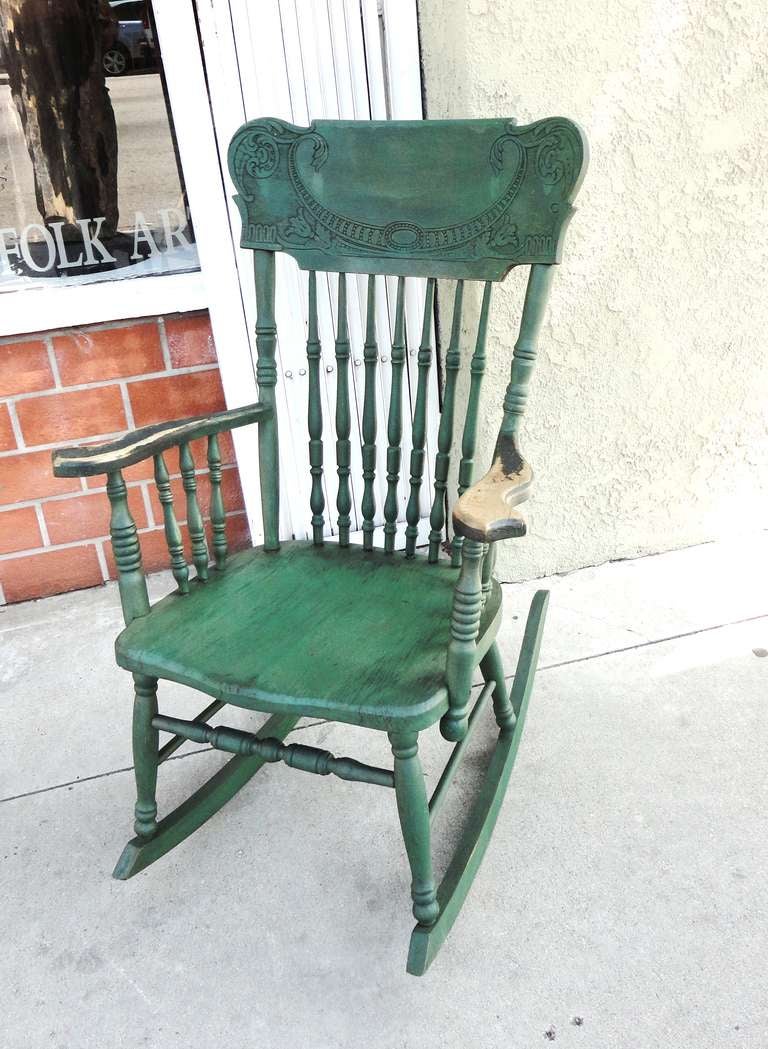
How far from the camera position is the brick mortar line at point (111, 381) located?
203cm

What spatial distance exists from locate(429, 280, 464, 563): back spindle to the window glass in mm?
956

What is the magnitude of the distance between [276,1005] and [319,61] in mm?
1759

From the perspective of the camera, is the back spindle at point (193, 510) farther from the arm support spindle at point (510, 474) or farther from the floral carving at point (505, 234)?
the floral carving at point (505, 234)

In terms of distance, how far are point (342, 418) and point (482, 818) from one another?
2.50ft

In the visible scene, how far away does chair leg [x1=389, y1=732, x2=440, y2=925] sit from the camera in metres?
1.15

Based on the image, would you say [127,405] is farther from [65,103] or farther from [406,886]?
[406,886]

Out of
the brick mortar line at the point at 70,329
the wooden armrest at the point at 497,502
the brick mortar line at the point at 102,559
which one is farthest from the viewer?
the brick mortar line at the point at 102,559

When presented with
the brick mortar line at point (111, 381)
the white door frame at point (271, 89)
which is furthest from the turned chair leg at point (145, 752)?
the brick mortar line at point (111, 381)

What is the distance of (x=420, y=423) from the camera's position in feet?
4.77

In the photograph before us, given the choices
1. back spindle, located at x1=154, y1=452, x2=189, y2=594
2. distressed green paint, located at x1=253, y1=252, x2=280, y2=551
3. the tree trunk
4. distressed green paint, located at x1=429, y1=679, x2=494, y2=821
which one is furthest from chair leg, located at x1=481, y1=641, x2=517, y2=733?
the tree trunk

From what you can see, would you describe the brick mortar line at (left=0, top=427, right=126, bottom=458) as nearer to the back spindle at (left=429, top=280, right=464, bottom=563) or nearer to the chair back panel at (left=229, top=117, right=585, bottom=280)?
the chair back panel at (left=229, top=117, right=585, bottom=280)

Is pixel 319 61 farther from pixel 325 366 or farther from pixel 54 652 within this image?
pixel 54 652

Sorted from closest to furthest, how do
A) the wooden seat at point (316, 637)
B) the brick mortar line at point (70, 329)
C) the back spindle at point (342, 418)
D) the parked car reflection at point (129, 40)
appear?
the wooden seat at point (316, 637) → the back spindle at point (342, 418) → the parked car reflection at point (129, 40) → the brick mortar line at point (70, 329)

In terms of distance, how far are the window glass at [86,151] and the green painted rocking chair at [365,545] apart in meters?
0.68
